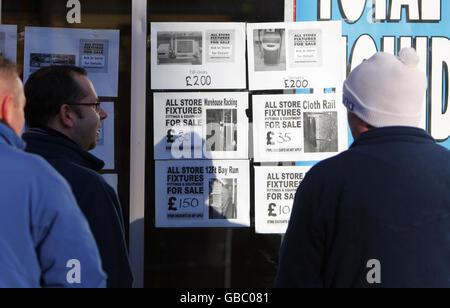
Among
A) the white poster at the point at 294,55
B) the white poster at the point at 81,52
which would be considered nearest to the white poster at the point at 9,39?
the white poster at the point at 81,52

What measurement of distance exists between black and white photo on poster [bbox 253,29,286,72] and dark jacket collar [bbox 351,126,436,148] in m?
1.37

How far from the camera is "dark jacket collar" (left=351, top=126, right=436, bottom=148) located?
1.98m

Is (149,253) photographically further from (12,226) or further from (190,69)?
(12,226)

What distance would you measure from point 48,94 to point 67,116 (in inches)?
4.9

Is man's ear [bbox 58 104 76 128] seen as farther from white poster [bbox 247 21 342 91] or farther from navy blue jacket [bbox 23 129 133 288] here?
white poster [bbox 247 21 342 91]

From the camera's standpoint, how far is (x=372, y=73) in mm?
2072

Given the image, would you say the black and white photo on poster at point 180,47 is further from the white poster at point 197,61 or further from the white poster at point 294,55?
Result: the white poster at point 294,55

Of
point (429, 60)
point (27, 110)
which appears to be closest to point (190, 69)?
point (27, 110)

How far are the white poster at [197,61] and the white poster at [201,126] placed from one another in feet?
0.21

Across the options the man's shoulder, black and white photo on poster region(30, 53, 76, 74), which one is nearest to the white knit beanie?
the man's shoulder

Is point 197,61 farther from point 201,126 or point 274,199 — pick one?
point 274,199
